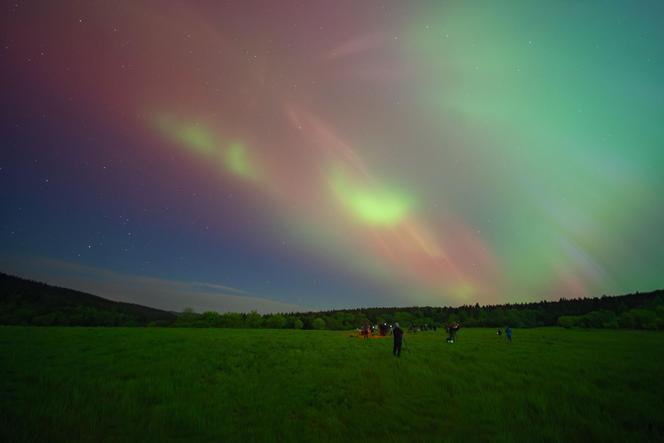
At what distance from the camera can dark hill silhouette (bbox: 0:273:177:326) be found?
113 meters

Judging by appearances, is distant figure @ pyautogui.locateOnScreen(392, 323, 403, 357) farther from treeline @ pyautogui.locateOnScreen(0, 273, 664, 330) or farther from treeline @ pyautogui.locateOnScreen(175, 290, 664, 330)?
Result: treeline @ pyautogui.locateOnScreen(175, 290, 664, 330)

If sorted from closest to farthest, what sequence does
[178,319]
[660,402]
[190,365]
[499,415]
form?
[499,415] → [660,402] → [190,365] → [178,319]

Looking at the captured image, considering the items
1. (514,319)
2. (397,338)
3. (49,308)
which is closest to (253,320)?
(49,308)

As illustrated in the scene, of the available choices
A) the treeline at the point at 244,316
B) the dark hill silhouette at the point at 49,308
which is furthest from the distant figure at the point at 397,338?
the dark hill silhouette at the point at 49,308

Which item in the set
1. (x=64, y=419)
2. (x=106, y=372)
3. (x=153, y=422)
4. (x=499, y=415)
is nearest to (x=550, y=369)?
(x=499, y=415)

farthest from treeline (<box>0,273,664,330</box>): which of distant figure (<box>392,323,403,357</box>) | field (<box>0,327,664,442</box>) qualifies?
field (<box>0,327,664,442</box>)

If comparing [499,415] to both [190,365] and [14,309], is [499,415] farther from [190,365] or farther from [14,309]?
[14,309]

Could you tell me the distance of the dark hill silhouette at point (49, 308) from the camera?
112562mm

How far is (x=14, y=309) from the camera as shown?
120 metres

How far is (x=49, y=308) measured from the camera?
129 meters

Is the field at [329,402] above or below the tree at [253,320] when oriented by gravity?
above

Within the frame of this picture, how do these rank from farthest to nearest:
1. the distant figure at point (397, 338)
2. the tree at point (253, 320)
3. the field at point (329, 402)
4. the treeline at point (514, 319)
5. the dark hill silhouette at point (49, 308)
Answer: the tree at point (253, 320) → the dark hill silhouette at point (49, 308) → the treeline at point (514, 319) → the distant figure at point (397, 338) → the field at point (329, 402)

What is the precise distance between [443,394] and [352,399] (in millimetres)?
3319

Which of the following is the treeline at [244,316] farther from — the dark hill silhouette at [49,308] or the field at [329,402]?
the field at [329,402]
